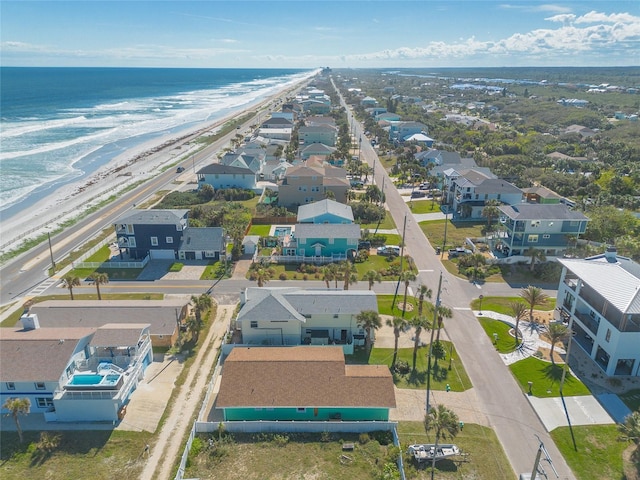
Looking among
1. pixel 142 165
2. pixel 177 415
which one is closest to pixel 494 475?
pixel 177 415

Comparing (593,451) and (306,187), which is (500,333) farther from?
(306,187)

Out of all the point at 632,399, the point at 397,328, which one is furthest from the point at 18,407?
the point at 632,399

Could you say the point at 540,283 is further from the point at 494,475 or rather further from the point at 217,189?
the point at 217,189

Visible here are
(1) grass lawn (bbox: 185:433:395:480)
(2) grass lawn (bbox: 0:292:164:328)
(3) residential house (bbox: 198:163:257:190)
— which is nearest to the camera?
(1) grass lawn (bbox: 185:433:395:480)

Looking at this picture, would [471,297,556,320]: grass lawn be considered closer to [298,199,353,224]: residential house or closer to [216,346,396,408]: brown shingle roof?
[216,346,396,408]: brown shingle roof

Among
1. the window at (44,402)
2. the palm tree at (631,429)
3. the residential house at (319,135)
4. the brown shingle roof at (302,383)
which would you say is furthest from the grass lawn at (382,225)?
the residential house at (319,135)

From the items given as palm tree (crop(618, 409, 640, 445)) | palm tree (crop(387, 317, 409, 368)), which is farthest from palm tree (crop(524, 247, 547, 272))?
palm tree (crop(618, 409, 640, 445))
